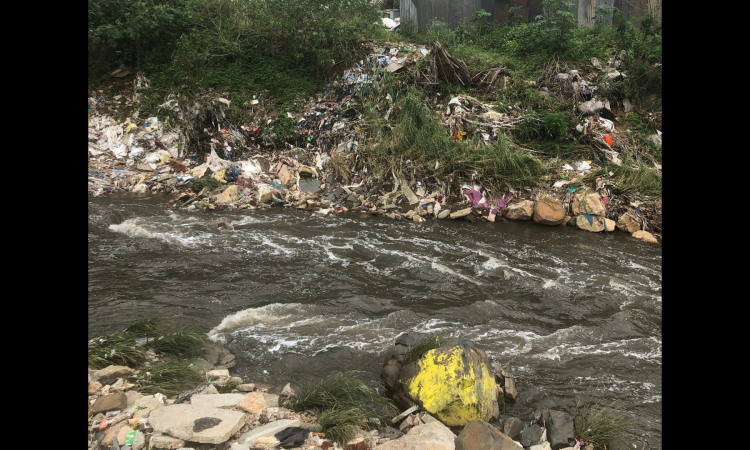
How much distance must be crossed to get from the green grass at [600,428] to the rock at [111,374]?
2.78 metres

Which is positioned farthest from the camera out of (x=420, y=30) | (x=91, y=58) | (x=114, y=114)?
(x=420, y=30)

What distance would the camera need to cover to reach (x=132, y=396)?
8.34 ft

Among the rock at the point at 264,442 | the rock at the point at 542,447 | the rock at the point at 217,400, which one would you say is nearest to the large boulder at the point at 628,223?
the rock at the point at 542,447

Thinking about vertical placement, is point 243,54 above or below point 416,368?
above

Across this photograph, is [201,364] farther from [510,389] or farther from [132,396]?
[510,389]

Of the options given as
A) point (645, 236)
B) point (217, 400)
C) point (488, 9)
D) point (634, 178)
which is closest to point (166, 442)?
point (217, 400)

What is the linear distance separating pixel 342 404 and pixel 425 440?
0.58 m

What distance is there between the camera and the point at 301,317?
13.3 ft

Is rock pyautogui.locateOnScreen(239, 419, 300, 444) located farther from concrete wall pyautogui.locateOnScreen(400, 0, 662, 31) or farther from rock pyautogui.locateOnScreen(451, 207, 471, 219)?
concrete wall pyautogui.locateOnScreen(400, 0, 662, 31)

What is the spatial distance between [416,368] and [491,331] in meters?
1.29

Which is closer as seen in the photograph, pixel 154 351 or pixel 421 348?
pixel 421 348

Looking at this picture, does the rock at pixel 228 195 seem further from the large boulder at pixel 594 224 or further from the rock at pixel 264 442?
the rock at pixel 264 442
